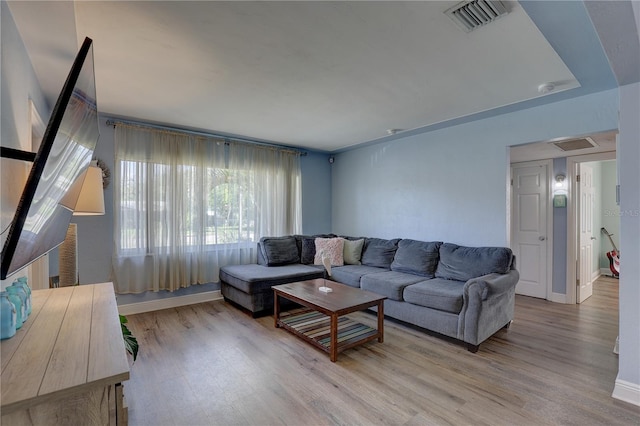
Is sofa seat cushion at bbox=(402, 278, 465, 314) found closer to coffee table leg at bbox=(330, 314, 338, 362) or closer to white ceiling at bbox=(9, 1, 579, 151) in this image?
coffee table leg at bbox=(330, 314, 338, 362)

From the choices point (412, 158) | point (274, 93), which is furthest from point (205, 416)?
point (412, 158)

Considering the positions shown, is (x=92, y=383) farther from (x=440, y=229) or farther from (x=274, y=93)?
(x=440, y=229)

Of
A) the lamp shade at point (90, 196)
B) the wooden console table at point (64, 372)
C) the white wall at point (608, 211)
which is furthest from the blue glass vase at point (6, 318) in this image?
the white wall at point (608, 211)

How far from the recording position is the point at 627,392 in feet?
6.86

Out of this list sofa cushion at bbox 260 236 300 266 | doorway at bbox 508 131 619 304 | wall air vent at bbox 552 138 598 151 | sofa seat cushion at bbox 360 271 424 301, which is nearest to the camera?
sofa seat cushion at bbox 360 271 424 301

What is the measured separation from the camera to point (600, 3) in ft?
4.27

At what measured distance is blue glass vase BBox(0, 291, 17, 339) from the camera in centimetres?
108

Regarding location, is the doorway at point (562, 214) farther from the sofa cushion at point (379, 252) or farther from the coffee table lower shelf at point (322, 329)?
the coffee table lower shelf at point (322, 329)

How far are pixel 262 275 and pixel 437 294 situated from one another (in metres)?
2.07

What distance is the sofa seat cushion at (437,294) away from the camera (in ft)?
9.66

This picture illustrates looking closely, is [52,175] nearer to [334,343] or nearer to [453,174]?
[334,343]

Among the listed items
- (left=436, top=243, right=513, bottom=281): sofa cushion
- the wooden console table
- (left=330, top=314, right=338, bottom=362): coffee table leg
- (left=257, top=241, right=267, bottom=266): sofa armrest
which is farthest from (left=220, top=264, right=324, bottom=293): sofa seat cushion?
the wooden console table

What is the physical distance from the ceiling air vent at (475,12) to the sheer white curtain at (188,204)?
349 centimetres

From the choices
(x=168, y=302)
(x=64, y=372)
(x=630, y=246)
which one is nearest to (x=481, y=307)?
(x=630, y=246)
